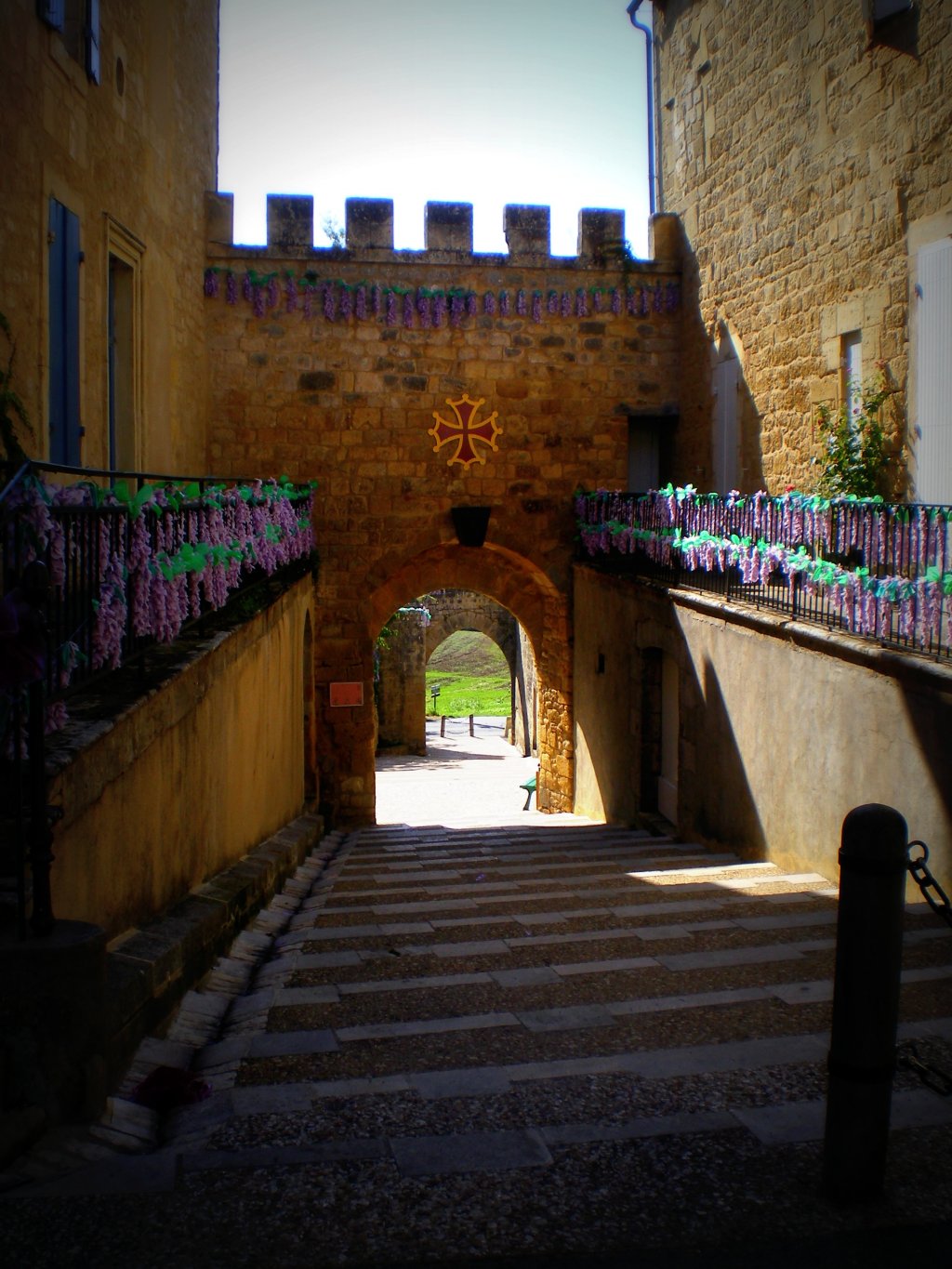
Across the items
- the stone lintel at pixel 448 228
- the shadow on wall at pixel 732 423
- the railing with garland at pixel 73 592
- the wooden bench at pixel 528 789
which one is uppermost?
the stone lintel at pixel 448 228

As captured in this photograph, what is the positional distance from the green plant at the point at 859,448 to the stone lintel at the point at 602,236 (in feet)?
16.1

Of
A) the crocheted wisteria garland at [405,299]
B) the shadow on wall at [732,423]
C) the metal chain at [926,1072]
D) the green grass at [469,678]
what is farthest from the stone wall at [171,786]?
the green grass at [469,678]

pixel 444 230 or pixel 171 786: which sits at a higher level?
pixel 444 230

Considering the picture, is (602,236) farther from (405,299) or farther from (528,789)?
(528,789)

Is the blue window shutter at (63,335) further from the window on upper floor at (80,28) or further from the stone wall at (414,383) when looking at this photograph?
the stone wall at (414,383)

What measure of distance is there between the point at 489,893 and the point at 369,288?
30.4ft

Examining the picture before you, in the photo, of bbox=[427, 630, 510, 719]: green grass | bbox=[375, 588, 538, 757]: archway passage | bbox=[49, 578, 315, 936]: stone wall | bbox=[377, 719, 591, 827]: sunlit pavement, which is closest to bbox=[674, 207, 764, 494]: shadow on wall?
bbox=[377, 719, 591, 827]: sunlit pavement

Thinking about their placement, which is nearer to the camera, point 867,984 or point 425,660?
point 867,984

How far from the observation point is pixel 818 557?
754cm

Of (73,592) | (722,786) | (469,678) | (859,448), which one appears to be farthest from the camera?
(469,678)

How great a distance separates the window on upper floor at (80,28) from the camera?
745cm

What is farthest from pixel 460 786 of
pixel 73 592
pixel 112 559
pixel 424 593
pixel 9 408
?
pixel 73 592

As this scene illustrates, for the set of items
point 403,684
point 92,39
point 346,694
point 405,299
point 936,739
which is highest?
point 92,39

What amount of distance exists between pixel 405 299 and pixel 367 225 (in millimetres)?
978
